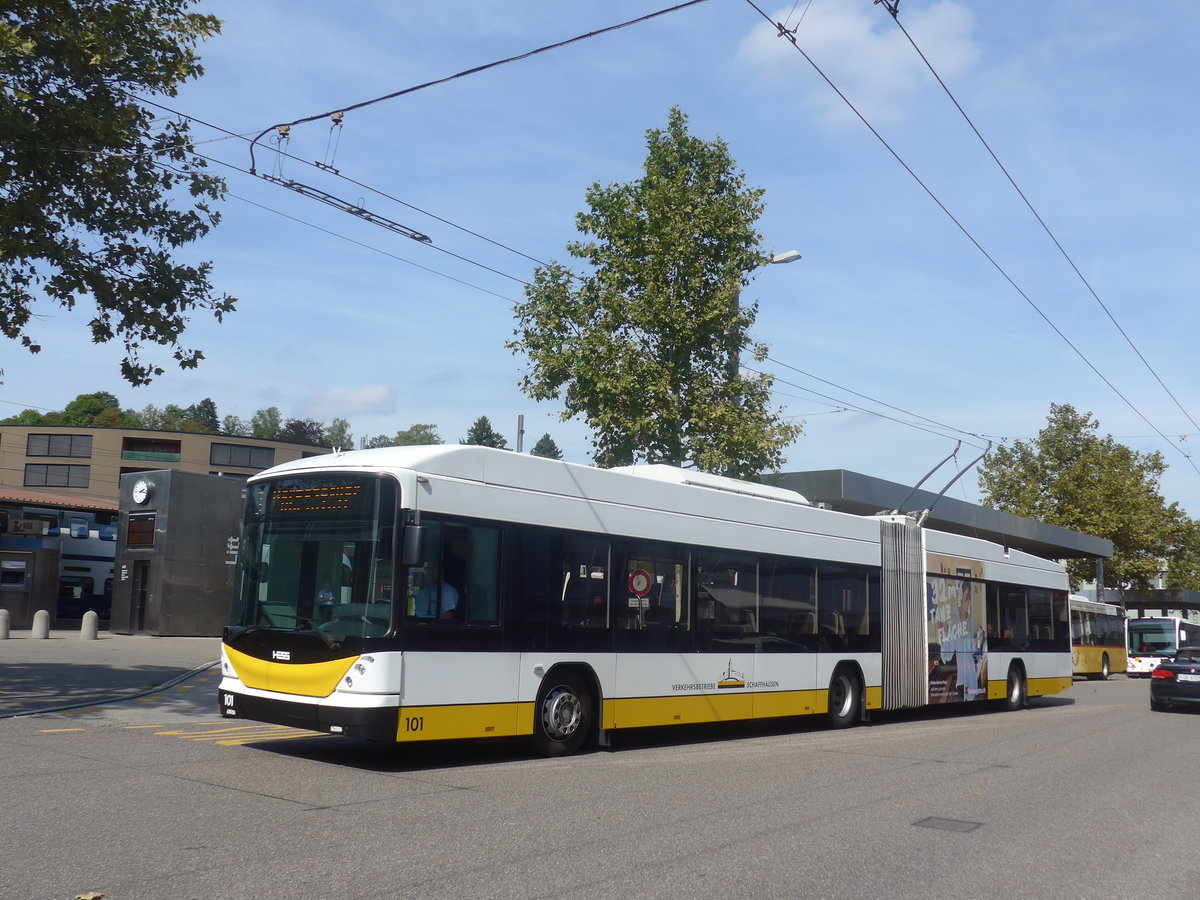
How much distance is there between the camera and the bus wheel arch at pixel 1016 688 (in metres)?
21.6

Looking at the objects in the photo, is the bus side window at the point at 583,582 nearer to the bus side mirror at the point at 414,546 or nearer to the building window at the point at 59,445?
the bus side mirror at the point at 414,546

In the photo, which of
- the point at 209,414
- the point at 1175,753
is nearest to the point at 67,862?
the point at 1175,753

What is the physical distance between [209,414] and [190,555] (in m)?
137

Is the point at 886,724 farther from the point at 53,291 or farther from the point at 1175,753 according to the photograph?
the point at 53,291

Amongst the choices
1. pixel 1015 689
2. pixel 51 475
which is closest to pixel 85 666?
pixel 1015 689

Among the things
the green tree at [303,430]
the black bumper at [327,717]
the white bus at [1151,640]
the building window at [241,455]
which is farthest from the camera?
the green tree at [303,430]

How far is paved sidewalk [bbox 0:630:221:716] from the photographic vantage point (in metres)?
15.6

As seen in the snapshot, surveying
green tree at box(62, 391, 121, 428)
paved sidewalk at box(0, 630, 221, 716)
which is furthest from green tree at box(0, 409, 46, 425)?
paved sidewalk at box(0, 630, 221, 716)

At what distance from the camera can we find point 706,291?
22.2 m

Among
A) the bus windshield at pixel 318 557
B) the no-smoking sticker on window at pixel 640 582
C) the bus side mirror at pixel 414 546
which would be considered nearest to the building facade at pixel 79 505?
the no-smoking sticker on window at pixel 640 582

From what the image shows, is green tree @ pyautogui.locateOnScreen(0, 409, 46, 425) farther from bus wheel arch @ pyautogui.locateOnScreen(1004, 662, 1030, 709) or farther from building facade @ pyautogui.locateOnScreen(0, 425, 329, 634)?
bus wheel arch @ pyautogui.locateOnScreen(1004, 662, 1030, 709)

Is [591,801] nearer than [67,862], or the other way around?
[67,862]

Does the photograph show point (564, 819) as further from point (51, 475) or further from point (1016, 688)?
point (51, 475)

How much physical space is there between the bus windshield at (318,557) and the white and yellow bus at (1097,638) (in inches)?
1283
